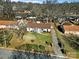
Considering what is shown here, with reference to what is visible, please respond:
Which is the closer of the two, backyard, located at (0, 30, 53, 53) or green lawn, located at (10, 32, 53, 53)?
backyard, located at (0, 30, 53, 53)

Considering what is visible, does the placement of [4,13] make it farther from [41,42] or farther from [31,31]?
[41,42]

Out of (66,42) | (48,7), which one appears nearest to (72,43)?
(66,42)

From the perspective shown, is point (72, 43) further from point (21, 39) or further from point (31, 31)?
point (31, 31)

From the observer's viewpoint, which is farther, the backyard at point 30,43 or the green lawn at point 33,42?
the green lawn at point 33,42

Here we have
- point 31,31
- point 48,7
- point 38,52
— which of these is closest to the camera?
point 38,52

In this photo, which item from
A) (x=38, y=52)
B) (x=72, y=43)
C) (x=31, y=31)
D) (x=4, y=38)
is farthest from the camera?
(x=31, y=31)

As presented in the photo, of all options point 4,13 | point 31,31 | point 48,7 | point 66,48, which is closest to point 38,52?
point 66,48

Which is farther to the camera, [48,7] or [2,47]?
[48,7]

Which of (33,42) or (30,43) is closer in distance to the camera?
(30,43)

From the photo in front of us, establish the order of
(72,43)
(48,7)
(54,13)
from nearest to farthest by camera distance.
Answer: (72,43) < (54,13) < (48,7)
